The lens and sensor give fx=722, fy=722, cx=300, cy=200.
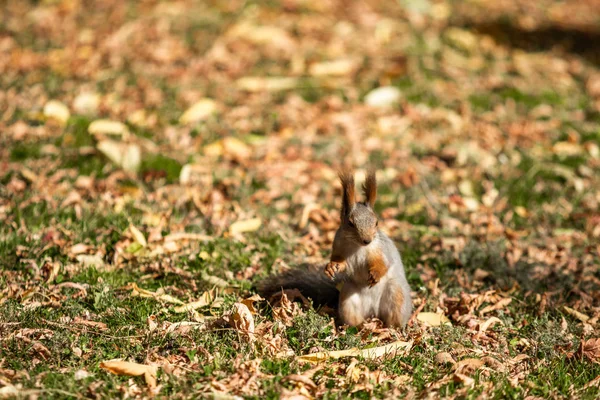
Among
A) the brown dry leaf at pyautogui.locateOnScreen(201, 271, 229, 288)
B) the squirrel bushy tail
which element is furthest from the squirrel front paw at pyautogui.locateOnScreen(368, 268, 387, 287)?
the brown dry leaf at pyautogui.locateOnScreen(201, 271, 229, 288)

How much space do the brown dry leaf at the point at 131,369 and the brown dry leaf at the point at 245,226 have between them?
165 centimetres

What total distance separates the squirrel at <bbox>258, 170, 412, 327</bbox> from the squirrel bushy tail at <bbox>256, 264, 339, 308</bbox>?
88mm

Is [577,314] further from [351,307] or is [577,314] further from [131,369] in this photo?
[131,369]

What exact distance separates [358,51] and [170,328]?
5.44 meters

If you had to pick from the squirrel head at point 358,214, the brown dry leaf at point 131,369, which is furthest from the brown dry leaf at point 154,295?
the squirrel head at point 358,214

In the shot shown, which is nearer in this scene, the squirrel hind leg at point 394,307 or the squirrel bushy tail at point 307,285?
the squirrel hind leg at point 394,307

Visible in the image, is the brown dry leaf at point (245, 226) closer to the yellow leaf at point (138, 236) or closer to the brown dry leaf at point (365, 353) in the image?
the yellow leaf at point (138, 236)

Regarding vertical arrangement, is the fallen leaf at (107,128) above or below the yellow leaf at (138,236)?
above

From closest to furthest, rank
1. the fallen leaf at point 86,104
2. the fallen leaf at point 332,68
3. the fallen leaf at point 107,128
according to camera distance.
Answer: the fallen leaf at point 107,128
the fallen leaf at point 86,104
the fallen leaf at point 332,68

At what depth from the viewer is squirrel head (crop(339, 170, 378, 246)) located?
3336 millimetres

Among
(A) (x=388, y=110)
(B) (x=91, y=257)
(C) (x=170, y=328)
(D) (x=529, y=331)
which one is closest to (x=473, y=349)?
(D) (x=529, y=331)

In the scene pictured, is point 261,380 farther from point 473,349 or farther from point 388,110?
point 388,110

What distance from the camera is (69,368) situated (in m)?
3.09

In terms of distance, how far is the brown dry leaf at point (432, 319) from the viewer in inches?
149
